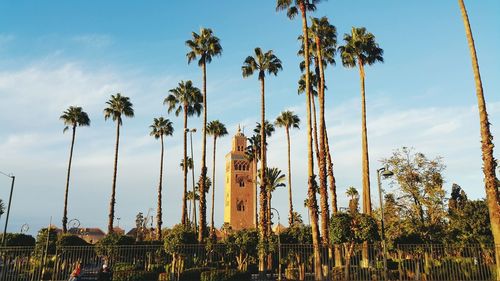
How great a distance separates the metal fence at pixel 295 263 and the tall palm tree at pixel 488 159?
1.33m

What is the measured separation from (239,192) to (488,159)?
254 ft

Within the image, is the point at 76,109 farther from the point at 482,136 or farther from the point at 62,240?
the point at 482,136

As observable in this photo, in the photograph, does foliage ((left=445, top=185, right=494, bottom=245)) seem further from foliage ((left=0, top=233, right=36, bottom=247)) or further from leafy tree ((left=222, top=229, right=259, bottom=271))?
foliage ((left=0, top=233, right=36, bottom=247))

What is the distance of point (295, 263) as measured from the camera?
118 ft

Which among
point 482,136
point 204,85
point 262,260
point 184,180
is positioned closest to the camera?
point 482,136

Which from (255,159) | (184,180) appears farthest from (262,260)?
(255,159)

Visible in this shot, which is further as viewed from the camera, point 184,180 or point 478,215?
point 184,180

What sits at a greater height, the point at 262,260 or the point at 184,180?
the point at 184,180

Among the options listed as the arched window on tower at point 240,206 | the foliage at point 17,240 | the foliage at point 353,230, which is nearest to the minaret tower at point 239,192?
the arched window on tower at point 240,206

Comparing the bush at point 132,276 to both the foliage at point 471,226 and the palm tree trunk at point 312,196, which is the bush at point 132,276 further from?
the foliage at point 471,226

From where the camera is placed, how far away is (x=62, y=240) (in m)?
33.5

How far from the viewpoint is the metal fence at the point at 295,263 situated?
75.2 feet

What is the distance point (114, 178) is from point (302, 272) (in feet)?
83.5

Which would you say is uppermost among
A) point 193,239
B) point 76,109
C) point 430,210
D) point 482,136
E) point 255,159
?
point 76,109
